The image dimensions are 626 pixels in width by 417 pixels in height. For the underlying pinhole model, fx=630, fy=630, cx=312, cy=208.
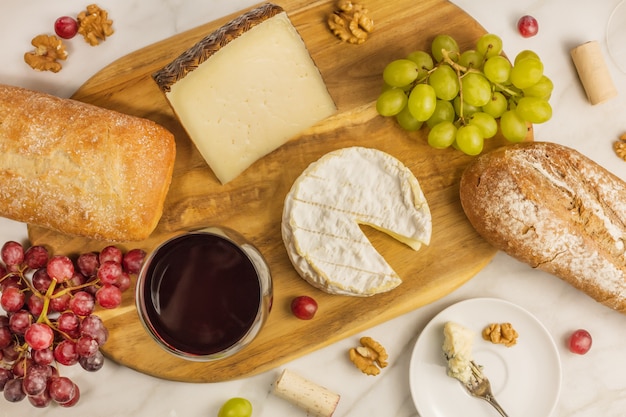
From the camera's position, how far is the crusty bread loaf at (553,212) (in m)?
1.55

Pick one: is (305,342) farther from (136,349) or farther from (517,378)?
(517,378)

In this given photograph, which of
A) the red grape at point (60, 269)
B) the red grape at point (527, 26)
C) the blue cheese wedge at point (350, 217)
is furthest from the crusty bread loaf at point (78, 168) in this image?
the red grape at point (527, 26)

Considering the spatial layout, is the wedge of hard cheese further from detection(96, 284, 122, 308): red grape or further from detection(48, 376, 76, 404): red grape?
detection(48, 376, 76, 404): red grape

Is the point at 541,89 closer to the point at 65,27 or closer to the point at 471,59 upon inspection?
the point at 471,59

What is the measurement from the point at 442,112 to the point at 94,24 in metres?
0.96

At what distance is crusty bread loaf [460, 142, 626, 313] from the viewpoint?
1.55 m

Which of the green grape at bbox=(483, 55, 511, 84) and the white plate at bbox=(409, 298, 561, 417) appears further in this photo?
the white plate at bbox=(409, 298, 561, 417)

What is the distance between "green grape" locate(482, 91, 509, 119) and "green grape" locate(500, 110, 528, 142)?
17 millimetres

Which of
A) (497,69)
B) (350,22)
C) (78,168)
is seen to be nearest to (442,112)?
(497,69)

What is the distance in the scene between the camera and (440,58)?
1.63 metres

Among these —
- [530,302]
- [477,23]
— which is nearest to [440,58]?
[477,23]

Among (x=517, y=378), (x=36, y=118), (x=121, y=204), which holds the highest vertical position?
(x=36, y=118)

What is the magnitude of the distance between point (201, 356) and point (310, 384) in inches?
16.7

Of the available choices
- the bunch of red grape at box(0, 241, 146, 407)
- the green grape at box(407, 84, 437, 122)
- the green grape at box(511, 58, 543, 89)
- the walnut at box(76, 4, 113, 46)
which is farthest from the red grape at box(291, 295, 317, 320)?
the walnut at box(76, 4, 113, 46)
